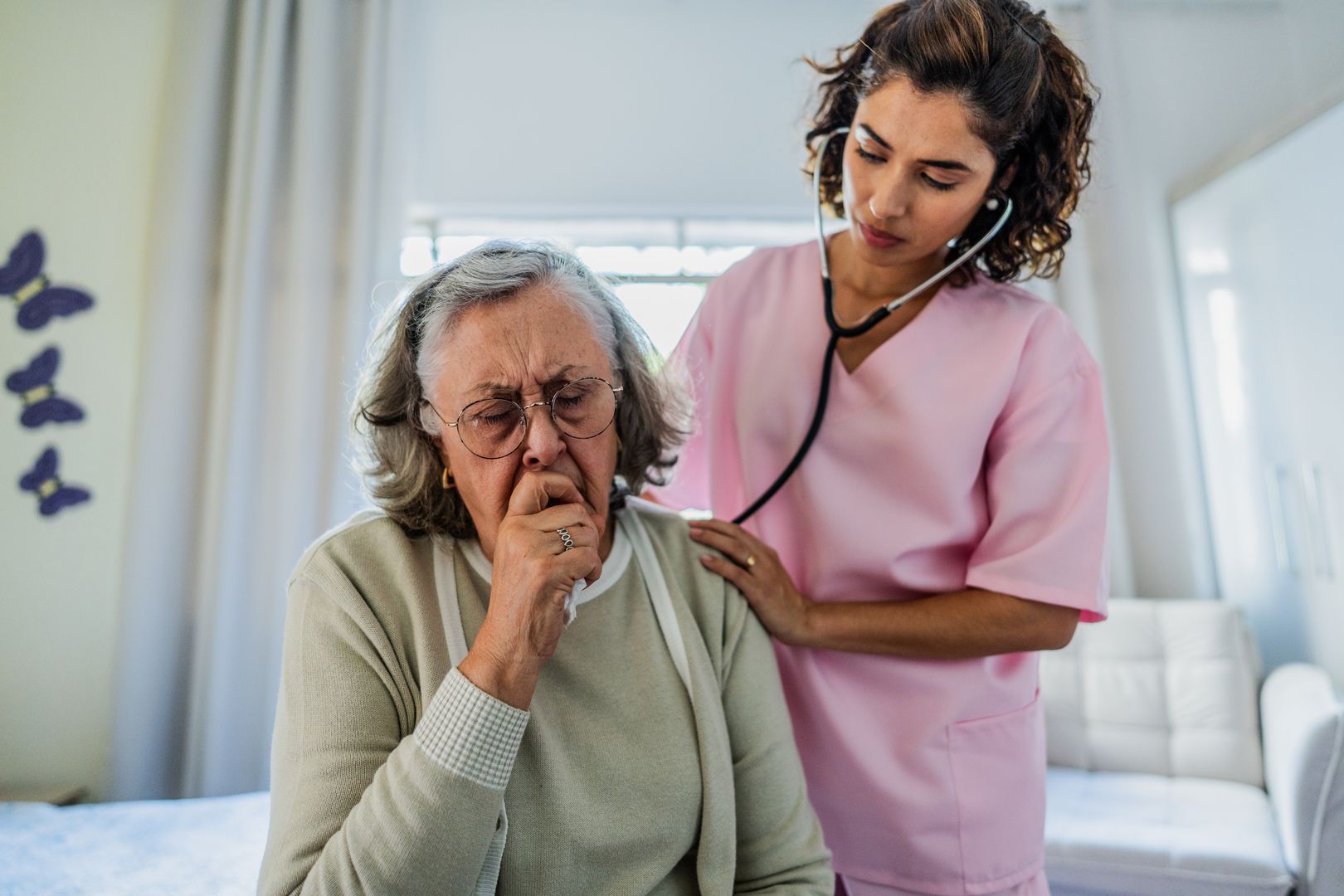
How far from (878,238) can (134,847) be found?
1.79 meters

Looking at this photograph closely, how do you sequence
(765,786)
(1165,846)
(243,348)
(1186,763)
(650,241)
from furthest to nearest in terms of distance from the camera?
(650,241), (243,348), (1186,763), (1165,846), (765,786)

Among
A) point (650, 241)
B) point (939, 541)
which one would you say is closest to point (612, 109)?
point (650, 241)

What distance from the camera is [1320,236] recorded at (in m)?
2.25

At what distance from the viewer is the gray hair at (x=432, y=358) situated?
3.38ft

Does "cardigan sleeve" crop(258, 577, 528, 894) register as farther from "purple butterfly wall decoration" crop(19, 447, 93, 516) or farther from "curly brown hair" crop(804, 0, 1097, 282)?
"purple butterfly wall decoration" crop(19, 447, 93, 516)

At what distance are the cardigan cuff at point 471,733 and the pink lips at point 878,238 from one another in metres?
0.70

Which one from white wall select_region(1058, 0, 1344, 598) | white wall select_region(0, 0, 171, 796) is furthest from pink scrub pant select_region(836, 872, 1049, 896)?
white wall select_region(0, 0, 171, 796)

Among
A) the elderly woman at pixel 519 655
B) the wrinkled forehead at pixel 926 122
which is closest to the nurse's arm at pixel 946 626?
the elderly woman at pixel 519 655

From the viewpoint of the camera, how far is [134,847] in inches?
68.4

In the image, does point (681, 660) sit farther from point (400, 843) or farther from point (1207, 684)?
point (1207, 684)

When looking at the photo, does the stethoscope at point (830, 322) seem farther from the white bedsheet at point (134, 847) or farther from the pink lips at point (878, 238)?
the white bedsheet at point (134, 847)

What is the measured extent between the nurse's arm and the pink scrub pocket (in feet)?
0.37

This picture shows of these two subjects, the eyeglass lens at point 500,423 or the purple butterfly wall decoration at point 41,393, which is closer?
the eyeglass lens at point 500,423

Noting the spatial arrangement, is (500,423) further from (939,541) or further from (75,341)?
(75,341)
